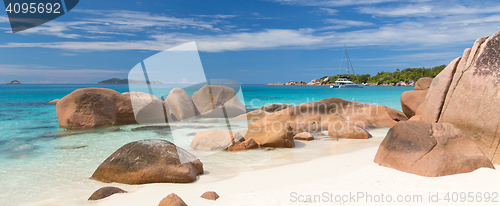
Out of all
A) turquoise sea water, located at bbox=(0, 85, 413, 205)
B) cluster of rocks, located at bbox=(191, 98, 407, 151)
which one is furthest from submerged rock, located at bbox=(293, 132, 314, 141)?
turquoise sea water, located at bbox=(0, 85, 413, 205)

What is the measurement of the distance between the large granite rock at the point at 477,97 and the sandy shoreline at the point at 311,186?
2.85ft

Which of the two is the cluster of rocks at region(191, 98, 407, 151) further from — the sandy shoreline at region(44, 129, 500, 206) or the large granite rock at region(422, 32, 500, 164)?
the large granite rock at region(422, 32, 500, 164)

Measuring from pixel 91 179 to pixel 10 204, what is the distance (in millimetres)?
984

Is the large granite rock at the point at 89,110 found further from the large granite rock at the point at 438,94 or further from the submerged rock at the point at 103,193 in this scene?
the large granite rock at the point at 438,94

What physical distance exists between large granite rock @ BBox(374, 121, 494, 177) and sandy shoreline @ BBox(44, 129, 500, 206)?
0.12m

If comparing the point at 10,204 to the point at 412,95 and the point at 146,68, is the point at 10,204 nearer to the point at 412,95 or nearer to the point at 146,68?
the point at 146,68

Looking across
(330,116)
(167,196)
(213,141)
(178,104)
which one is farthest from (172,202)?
(178,104)

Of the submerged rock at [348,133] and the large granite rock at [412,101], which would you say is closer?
the submerged rock at [348,133]

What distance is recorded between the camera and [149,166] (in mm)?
4012

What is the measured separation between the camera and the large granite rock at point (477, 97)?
4168mm

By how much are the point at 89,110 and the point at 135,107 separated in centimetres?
196

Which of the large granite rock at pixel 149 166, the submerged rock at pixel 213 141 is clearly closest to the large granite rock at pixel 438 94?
the submerged rock at pixel 213 141

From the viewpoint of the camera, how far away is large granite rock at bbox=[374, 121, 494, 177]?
3.62 m

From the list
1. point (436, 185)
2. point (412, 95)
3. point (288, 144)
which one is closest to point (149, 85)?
point (436, 185)
